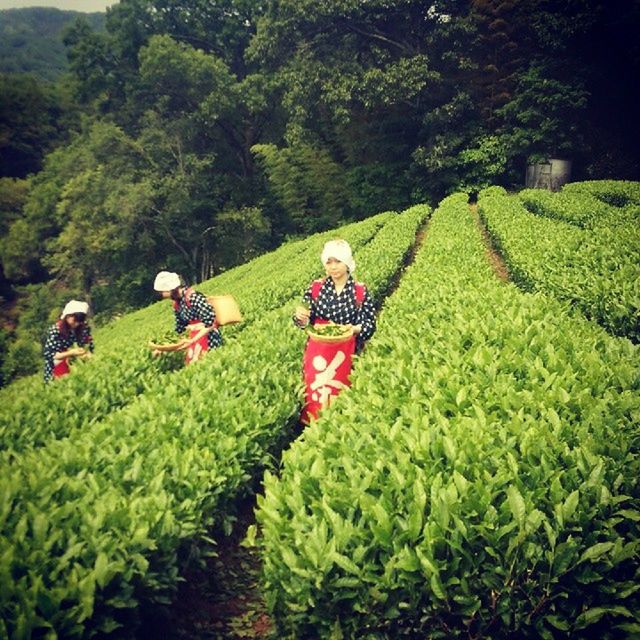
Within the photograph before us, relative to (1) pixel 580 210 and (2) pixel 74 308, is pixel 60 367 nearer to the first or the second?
(2) pixel 74 308

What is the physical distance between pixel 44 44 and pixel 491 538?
14352 cm

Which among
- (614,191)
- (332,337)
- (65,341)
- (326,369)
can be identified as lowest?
(65,341)

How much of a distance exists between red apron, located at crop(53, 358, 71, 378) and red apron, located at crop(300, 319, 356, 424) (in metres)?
3.84

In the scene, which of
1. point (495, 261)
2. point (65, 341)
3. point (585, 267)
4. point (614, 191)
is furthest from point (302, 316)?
point (614, 191)

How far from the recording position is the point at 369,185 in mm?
32438

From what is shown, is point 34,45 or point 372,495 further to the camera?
point 34,45

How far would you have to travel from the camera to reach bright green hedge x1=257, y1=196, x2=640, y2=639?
7.49ft

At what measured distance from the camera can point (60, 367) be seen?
675 cm

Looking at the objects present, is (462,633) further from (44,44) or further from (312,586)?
(44,44)

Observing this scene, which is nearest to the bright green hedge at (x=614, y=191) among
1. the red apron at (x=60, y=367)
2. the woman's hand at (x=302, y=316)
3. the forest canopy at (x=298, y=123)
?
the forest canopy at (x=298, y=123)

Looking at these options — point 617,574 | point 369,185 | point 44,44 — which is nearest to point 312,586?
point 617,574

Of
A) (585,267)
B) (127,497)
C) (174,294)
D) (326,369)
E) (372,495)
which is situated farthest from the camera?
(585,267)

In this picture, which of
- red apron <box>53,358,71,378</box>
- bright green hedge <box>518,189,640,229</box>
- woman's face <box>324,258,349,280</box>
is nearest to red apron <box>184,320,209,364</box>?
red apron <box>53,358,71,378</box>

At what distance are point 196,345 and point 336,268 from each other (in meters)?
2.68
